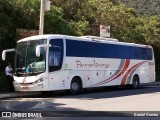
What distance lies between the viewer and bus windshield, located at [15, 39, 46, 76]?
2100cm

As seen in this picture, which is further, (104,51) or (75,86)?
(104,51)

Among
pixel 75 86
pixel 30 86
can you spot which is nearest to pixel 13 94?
pixel 30 86

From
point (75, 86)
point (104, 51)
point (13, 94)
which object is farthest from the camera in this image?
point (104, 51)

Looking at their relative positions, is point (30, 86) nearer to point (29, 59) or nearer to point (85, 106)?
point (29, 59)

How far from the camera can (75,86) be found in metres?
23.1

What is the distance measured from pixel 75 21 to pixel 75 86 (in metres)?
13.9

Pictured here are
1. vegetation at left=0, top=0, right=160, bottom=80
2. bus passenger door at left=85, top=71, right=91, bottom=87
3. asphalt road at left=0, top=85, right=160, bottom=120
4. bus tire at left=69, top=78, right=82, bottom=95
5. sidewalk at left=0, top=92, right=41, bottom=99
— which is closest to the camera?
asphalt road at left=0, top=85, right=160, bottom=120

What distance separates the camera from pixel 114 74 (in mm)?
26953

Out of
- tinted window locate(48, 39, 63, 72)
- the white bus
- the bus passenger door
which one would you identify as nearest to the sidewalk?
the white bus

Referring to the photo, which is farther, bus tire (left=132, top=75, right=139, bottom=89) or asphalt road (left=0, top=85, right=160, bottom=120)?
bus tire (left=132, top=75, right=139, bottom=89)

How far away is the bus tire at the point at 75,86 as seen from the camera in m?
22.8

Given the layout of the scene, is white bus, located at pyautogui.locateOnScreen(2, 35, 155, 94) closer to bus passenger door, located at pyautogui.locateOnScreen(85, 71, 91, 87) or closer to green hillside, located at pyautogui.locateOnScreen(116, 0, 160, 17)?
bus passenger door, located at pyautogui.locateOnScreen(85, 71, 91, 87)

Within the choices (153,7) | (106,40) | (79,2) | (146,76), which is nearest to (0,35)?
(106,40)

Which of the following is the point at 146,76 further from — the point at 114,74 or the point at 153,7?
the point at 153,7
